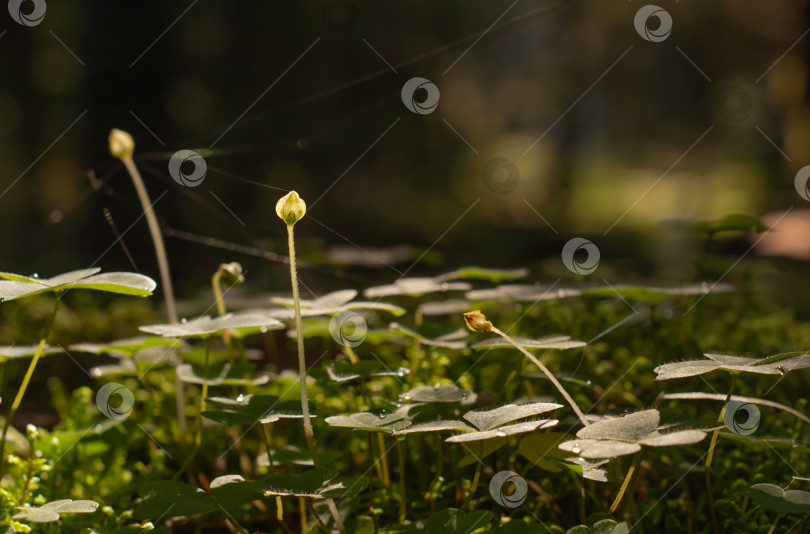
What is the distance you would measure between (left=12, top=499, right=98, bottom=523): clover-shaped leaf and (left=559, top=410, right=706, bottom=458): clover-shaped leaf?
53 centimetres

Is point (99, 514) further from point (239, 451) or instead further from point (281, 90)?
point (281, 90)

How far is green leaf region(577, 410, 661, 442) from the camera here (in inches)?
24.6

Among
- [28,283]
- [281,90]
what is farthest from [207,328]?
[281,90]

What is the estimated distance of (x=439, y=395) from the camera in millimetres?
812

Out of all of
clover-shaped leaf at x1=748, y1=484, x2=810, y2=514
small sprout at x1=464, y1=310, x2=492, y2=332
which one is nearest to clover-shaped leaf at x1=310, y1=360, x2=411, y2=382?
small sprout at x1=464, y1=310, x2=492, y2=332

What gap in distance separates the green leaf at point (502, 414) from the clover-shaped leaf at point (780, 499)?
0.23 m

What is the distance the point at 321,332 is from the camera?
1.15m

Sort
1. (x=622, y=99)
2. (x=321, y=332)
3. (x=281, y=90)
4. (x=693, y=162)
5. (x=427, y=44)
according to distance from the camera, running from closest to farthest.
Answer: (x=321, y=332), (x=281, y=90), (x=427, y=44), (x=622, y=99), (x=693, y=162)

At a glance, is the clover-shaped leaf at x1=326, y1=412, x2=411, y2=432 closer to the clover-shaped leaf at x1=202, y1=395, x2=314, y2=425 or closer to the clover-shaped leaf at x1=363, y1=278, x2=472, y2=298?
the clover-shaped leaf at x1=202, y1=395, x2=314, y2=425

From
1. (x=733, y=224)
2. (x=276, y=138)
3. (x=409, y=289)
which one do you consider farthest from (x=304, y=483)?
(x=276, y=138)

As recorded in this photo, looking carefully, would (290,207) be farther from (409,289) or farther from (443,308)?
(443,308)

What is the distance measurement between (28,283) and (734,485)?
104cm

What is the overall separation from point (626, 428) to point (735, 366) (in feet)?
0.46

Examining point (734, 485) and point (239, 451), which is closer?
point (734, 485)
